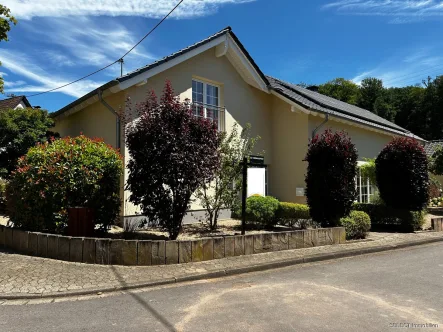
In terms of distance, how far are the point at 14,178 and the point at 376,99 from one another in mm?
51140

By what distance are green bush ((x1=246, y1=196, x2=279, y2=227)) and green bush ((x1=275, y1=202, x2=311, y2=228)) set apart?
0.96 ft

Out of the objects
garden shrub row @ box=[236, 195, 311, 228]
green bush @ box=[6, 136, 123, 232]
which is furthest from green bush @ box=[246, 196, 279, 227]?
green bush @ box=[6, 136, 123, 232]

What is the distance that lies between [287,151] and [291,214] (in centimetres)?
418

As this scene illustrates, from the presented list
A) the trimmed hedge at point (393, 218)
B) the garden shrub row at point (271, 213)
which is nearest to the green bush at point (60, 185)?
the garden shrub row at point (271, 213)

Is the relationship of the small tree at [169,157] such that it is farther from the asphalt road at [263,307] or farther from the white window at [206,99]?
the white window at [206,99]

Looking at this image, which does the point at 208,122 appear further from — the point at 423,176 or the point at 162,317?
the point at 423,176

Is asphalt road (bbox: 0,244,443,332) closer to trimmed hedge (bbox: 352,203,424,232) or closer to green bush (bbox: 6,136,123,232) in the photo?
green bush (bbox: 6,136,123,232)

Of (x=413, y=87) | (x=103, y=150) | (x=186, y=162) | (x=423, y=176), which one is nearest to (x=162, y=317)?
(x=186, y=162)

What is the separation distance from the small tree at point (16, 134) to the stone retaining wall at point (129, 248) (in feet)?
17.9

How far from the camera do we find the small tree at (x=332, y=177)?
945 centimetres

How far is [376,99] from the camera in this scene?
50312mm

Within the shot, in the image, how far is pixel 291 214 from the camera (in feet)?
40.1

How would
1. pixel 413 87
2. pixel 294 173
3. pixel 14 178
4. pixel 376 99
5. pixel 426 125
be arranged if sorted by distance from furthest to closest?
pixel 413 87, pixel 376 99, pixel 426 125, pixel 294 173, pixel 14 178

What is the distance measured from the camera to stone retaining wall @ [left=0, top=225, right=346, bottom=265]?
21.9 ft
